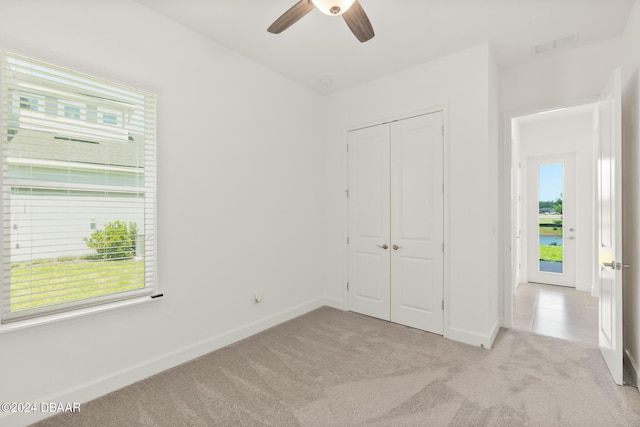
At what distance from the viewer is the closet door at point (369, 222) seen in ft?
11.9

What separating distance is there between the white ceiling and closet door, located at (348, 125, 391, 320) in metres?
0.92

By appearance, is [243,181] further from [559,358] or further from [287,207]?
[559,358]

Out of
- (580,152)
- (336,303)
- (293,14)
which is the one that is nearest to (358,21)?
(293,14)

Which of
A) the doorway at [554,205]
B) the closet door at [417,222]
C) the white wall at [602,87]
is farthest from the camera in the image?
the doorway at [554,205]

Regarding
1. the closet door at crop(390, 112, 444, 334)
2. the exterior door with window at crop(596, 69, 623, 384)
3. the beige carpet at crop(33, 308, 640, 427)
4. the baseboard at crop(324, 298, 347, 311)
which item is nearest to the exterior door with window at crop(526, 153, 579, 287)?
the beige carpet at crop(33, 308, 640, 427)

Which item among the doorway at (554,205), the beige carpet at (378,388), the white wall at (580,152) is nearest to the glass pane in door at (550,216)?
the doorway at (554,205)

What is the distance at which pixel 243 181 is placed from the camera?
312 cm

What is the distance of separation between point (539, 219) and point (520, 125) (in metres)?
1.76

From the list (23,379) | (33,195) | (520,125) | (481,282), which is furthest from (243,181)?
(520,125)

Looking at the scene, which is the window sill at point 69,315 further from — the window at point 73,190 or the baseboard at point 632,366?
the baseboard at point 632,366

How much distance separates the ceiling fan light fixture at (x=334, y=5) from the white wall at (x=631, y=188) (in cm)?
228

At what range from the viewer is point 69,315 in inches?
78.0

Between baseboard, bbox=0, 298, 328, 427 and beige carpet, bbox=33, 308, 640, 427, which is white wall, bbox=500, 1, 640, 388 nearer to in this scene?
beige carpet, bbox=33, 308, 640, 427

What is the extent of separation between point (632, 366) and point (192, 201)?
382 cm
